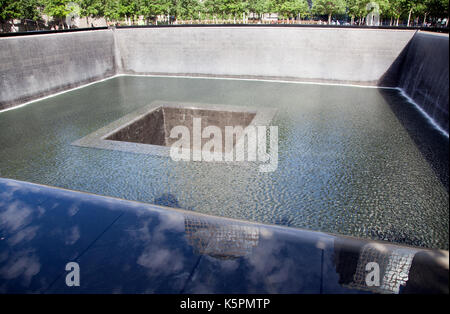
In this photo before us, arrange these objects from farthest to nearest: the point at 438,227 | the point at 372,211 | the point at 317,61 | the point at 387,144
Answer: the point at 317,61 < the point at 387,144 < the point at 372,211 < the point at 438,227

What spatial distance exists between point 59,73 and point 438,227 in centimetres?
1037

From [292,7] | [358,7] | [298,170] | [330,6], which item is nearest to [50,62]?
[298,170]

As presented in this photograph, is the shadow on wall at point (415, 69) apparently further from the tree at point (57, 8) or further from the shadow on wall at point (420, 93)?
the tree at point (57, 8)

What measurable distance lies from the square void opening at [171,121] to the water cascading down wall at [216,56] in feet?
12.9

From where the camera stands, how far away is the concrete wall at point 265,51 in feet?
31.1

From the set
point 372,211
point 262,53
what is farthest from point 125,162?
point 262,53

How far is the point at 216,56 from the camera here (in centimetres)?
1120

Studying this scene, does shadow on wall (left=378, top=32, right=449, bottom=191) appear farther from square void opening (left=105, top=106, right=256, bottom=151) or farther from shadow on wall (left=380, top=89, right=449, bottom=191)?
square void opening (left=105, top=106, right=256, bottom=151)

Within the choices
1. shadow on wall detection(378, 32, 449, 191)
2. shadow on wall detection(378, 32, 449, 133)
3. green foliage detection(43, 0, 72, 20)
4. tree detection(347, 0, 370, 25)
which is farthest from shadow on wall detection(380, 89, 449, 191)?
green foliage detection(43, 0, 72, 20)

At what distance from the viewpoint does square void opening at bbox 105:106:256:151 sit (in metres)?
7.13

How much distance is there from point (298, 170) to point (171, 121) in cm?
438

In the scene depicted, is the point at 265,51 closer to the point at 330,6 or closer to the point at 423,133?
→ the point at 423,133
